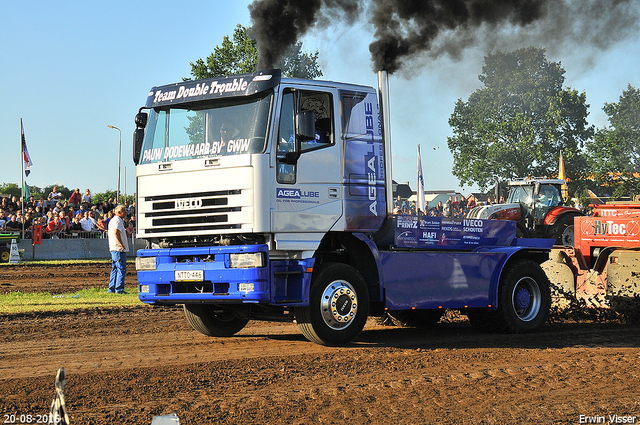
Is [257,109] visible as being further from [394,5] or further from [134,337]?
[394,5]

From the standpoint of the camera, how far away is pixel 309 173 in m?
8.51

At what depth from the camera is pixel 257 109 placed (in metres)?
8.29

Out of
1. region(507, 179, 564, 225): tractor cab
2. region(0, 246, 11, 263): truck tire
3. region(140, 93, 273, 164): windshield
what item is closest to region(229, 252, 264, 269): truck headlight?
region(140, 93, 273, 164): windshield

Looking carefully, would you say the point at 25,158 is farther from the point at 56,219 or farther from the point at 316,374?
the point at 316,374

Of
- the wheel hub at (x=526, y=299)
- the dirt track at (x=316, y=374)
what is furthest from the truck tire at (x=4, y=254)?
the wheel hub at (x=526, y=299)

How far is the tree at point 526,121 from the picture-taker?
5209 cm

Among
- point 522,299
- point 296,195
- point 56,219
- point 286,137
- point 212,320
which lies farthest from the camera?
point 56,219

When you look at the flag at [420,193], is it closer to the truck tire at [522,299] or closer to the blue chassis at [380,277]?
the truck tire at [522,299]

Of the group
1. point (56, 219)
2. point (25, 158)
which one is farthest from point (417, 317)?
point (25, 158)

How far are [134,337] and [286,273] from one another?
2713 mm

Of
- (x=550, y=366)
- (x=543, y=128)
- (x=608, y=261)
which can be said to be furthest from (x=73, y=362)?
(x=543, y=128)

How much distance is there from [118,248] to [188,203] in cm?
667

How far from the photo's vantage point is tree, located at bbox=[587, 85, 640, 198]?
1919 inches

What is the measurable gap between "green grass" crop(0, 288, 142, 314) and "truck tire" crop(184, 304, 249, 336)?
376 centimetres
